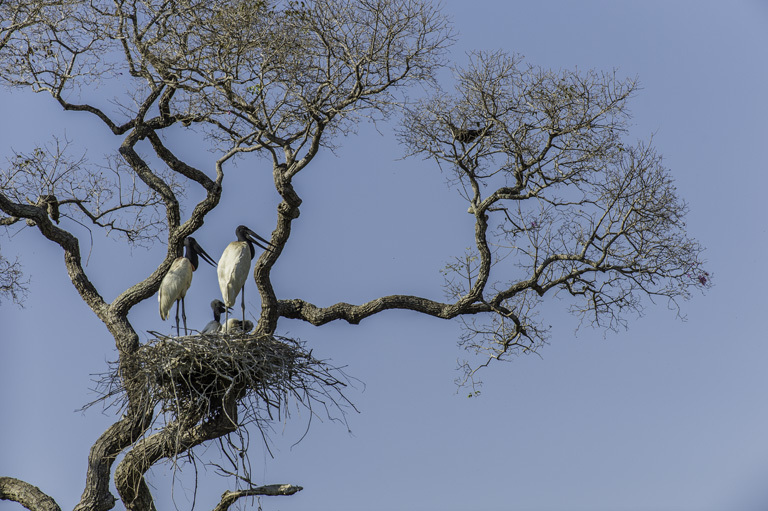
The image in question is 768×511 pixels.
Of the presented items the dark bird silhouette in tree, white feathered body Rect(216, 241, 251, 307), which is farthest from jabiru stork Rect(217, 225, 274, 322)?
the dark bird silhouette in tree

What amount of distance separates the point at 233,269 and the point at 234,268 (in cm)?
2

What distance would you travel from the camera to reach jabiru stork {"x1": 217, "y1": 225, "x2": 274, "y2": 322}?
1245cm

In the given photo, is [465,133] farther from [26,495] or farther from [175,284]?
[26,495]

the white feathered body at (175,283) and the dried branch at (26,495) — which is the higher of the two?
the white feathered body at (175,283)

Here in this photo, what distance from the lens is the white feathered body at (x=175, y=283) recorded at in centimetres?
1238

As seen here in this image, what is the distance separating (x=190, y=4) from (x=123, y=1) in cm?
97

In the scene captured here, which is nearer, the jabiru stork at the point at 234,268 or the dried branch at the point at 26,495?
the dried branch at the point at 26,495

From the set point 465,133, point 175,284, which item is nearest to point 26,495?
point 175,284

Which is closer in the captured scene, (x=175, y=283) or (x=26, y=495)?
(x=26, y=495)

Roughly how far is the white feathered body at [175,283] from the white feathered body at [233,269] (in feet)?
1.28

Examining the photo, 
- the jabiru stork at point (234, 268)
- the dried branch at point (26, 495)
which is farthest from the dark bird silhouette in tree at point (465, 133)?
the dried branch at point (26, 495)

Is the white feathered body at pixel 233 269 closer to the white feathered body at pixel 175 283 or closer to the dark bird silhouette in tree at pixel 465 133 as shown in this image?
the white feathered body at pixel 175 283

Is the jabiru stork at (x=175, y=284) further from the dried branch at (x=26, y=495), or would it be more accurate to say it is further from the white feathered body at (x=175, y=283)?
the dried branch at (x=26, y=495)

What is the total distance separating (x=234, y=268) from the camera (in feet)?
40.8
